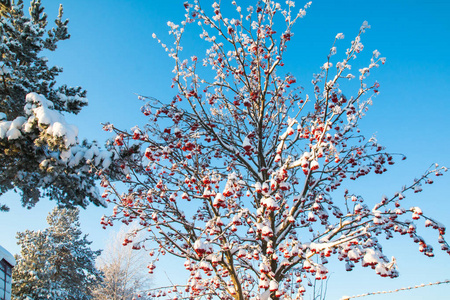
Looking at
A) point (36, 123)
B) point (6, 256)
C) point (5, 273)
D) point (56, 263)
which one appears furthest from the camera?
point (56, 263)

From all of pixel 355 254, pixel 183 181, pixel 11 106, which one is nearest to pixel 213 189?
pixel 183 181

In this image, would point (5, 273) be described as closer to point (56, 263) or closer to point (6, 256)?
point (6, 256)

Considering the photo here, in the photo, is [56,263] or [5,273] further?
[56,263]

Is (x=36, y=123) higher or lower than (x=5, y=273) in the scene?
higher

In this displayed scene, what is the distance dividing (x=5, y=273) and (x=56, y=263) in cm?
438

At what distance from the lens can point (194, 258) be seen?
6066 millimetres

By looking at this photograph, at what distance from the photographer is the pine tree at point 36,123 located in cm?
582

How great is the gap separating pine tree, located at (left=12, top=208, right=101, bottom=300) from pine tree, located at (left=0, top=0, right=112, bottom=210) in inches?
388

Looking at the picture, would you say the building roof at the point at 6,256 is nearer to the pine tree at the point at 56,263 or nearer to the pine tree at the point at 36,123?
the pine tree at the point at 56,263

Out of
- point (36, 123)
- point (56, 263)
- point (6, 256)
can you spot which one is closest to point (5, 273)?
point (6, 256)

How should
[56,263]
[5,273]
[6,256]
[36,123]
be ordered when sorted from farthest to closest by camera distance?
[56,263] → [6,256] → [5,273] → [36,123]

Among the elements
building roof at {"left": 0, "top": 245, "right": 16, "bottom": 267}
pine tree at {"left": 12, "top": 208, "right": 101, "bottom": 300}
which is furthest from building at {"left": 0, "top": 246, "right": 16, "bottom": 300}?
pine tree at {"left": 12, "top": 208, "right": 101, "bottom": 300}

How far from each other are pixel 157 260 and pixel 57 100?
5.73 meters

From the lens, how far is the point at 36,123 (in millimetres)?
5828
